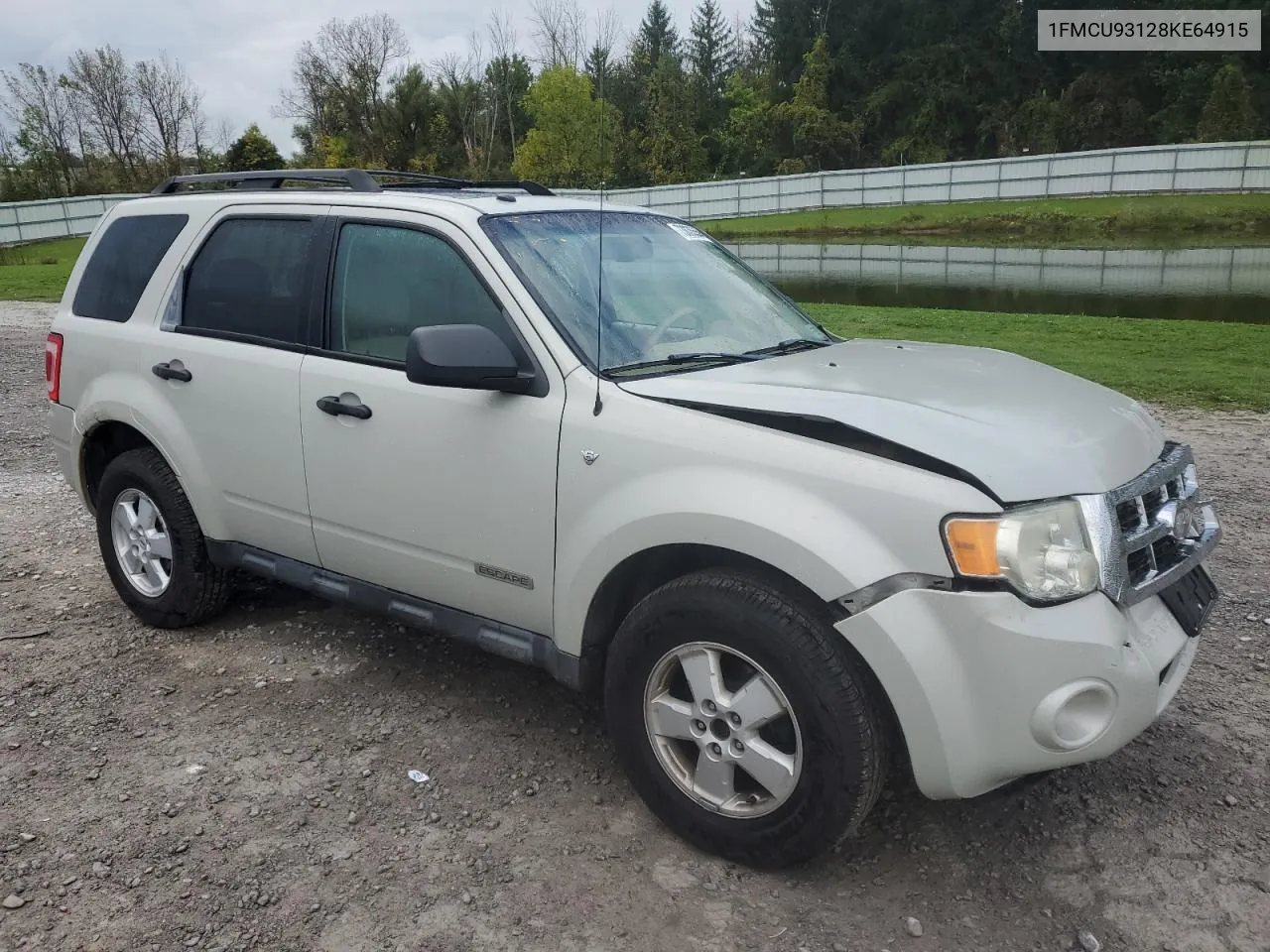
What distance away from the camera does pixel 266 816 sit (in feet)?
10.6

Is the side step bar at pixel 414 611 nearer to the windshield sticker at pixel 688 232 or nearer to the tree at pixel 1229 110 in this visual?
the windshield sticker at pixel 688 232

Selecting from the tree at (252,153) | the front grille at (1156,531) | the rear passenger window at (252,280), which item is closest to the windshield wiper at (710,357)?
the front grille at (1156,531)

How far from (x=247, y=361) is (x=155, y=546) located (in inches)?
→ 44.4

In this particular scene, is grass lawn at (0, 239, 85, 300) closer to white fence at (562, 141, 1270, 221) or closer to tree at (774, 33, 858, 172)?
white fence at (562, 141, 1270, 221)

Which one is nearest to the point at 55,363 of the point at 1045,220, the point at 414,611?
the point at 414,611

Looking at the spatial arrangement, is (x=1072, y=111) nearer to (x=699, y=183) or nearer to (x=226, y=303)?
(x=699, y=183)

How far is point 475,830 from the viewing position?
3150 millimetres

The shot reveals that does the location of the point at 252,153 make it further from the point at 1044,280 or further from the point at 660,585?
the point at 660,585

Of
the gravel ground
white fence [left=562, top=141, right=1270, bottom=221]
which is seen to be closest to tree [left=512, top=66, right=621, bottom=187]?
the gravel ground

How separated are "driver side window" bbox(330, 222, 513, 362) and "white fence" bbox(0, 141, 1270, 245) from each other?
3435cm

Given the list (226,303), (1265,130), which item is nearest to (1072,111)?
(1265,130)

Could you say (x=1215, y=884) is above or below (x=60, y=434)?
below

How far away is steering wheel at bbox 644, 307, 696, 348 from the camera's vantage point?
3.45 metres

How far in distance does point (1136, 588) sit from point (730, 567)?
104 centimetres
